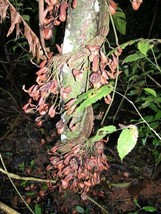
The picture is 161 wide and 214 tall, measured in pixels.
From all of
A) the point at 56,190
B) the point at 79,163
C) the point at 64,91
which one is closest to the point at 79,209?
the point at 56,190

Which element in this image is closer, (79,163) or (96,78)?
(96,78)

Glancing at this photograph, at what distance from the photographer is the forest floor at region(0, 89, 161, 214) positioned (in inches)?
105

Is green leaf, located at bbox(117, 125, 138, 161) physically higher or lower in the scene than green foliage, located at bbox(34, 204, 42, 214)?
higher

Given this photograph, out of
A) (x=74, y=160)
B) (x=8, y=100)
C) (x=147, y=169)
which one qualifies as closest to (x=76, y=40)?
(x=74, y=160)

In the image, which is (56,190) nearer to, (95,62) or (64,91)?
(64,91)

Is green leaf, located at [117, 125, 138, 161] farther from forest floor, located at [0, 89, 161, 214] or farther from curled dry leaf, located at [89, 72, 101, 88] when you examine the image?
forest floor, located at [0, 89, 161, 214]

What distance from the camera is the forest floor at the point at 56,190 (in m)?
2.67

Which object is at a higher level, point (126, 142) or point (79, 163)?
point (126, 142)

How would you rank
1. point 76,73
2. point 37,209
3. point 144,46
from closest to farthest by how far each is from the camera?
point 144,46, point 76,73, point 37,209

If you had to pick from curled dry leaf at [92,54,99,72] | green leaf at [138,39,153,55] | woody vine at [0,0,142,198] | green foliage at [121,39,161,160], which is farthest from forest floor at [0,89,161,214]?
green leaf at [138,39,153,55]

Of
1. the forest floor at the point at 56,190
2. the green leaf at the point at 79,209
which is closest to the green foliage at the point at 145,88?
the forest floor at the point at 56,190

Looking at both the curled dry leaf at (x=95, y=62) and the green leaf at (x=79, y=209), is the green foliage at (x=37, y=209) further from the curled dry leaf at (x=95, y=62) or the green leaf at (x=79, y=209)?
the curled dry leaf at (x=95, y=62)

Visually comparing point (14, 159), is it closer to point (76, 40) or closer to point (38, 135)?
point (38, 135)

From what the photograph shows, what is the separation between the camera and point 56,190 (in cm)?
261
